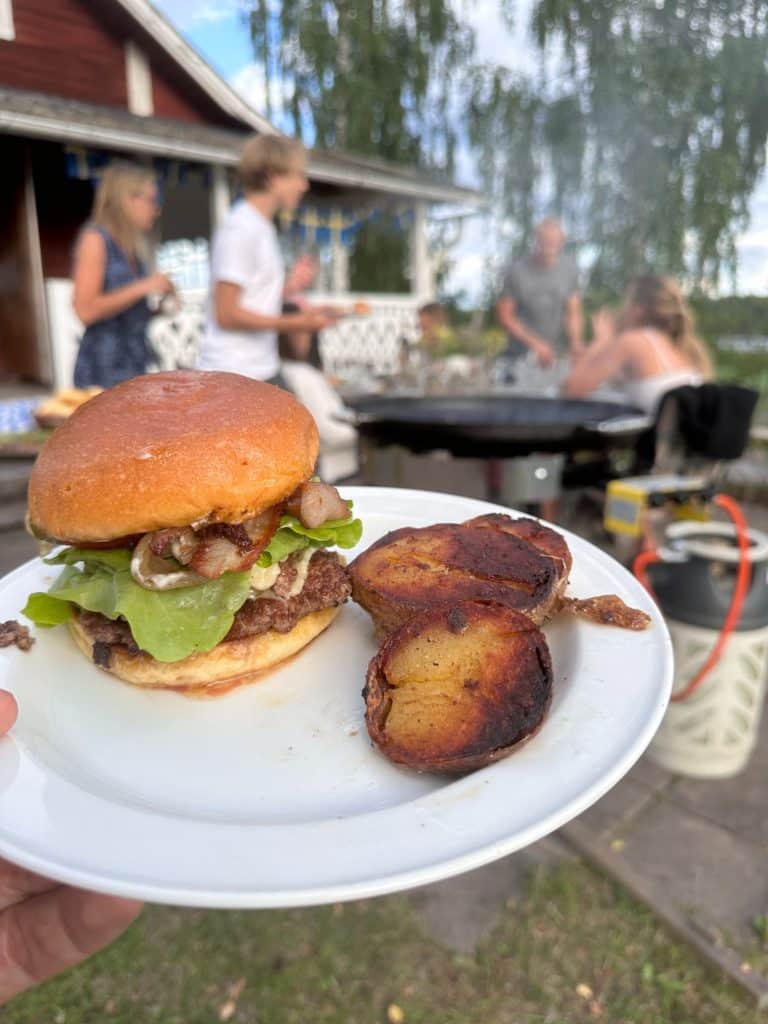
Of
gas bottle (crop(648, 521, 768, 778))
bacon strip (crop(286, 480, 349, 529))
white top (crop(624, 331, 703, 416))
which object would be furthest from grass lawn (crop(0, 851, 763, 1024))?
white top (crop(624, 331, 703, 416))

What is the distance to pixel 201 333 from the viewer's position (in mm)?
10562

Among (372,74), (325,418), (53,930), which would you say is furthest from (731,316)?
(53,930)

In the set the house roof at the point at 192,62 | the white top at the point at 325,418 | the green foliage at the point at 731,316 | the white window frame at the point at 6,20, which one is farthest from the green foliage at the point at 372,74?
the white window frame at the point at 6,20

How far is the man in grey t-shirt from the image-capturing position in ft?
27.7

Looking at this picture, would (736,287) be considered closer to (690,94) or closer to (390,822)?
(690,94)

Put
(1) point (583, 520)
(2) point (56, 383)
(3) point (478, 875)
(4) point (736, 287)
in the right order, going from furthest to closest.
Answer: (4) point (736, 287) < (2) point (56, 383) < (1) point (583, 520) < (3) point (478, 875)

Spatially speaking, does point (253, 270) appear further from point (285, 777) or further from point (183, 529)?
point (285, 777)

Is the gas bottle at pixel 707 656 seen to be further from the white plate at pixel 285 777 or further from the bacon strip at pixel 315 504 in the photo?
the bacon strip at pixel 315 504

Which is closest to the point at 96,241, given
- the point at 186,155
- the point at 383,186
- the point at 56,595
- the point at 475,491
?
the point at 475,491

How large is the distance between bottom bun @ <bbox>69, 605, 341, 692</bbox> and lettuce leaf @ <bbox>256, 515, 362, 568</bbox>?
0.68ft

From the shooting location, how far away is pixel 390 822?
110 centimetres

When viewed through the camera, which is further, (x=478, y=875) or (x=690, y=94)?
(x=690, y=94)

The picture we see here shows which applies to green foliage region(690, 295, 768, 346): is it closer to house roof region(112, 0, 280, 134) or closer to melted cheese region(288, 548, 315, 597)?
house roof region(112, 0, 280, 134)

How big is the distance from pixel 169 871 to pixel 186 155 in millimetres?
11472
